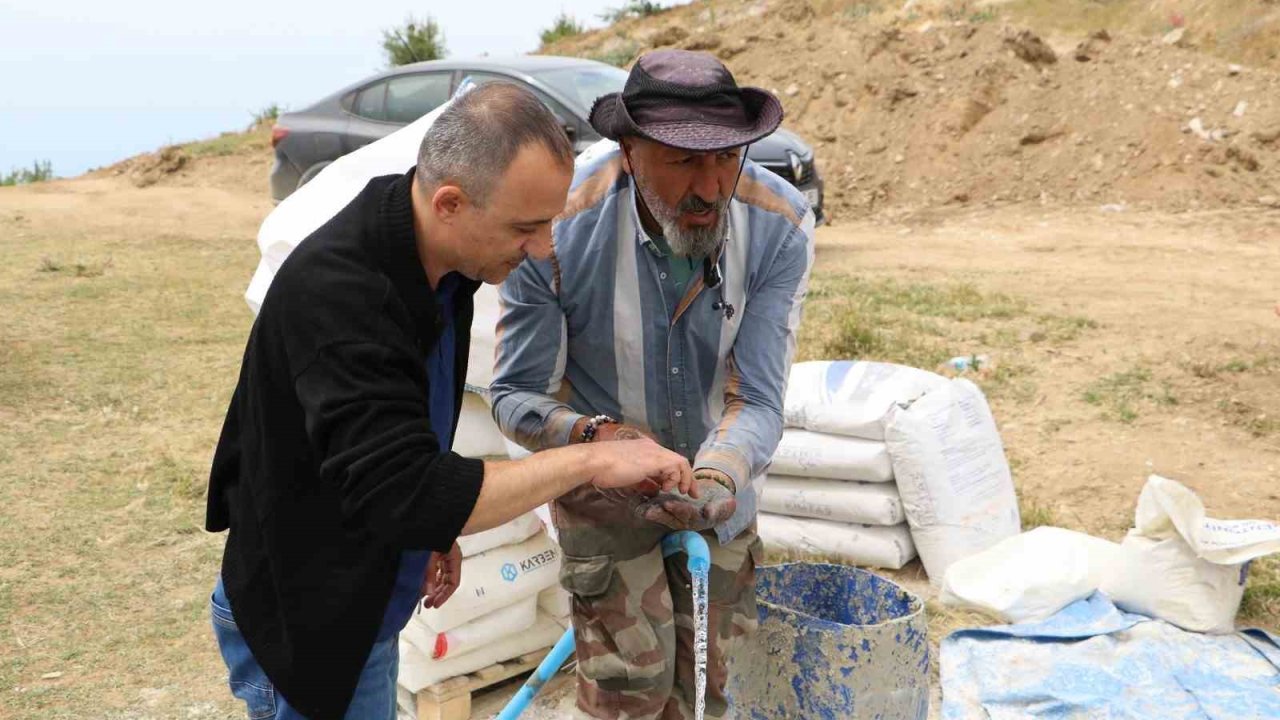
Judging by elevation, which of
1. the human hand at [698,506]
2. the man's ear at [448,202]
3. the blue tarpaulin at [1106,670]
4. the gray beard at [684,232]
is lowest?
the blue tarpaulin at [1106,670]

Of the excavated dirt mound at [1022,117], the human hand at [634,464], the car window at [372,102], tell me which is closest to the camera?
the human hand at [634,464]

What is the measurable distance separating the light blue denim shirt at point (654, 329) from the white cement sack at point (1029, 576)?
1456 mm

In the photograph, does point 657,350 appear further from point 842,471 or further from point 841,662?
point 842,471

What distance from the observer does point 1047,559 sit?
3.74 meters

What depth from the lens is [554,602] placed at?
3385 millimetres

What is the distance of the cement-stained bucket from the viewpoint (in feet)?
8.39

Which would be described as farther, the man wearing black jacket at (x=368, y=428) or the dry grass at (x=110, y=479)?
the dry grass at (x=110, y=479)

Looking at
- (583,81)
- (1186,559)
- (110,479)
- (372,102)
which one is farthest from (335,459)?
(372,102)

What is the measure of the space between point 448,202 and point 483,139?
0.11 m

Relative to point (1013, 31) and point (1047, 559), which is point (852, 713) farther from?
point (1013, 31)

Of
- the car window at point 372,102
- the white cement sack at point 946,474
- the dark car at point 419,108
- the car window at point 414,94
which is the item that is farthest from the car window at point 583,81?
the white cement sack at point 946,474

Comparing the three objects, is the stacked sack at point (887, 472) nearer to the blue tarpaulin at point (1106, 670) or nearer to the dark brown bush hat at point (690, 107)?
the blue tarpaulin at point (1106, 670)

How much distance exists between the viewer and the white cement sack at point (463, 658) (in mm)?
3195

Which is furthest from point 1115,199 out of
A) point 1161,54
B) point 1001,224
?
point 1161,54
